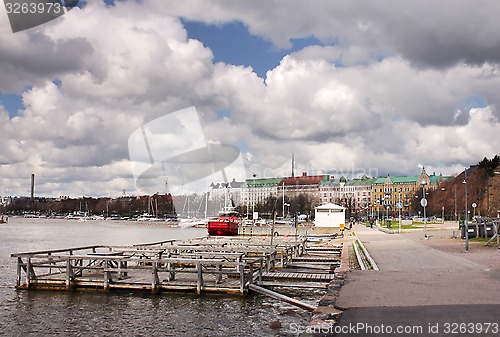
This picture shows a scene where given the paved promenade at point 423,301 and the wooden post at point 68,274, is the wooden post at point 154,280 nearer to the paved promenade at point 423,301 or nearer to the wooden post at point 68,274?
the wooden post at point 68,274

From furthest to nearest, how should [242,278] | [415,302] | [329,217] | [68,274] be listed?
[329,217] < [68,274] < [242,278] < [415,302]

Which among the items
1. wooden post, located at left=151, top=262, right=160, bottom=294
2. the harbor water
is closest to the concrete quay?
the harbor water

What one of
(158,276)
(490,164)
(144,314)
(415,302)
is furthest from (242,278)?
(490,164)

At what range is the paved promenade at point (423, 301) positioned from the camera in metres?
9.47

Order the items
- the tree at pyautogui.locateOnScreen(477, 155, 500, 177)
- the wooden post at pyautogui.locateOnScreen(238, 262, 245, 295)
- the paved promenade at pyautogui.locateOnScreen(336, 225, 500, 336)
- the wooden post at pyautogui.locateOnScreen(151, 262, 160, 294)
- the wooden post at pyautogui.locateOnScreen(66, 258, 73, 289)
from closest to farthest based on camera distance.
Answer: the paved promenade at pyautogui.locateOnScreen(336, 225, 500, 336) → the wooden post at pyautogui.locateOnScreen(238, 262, 245, 295) → the wooden post at pyautogui.locateOnScreen(151, 262, 160, 294) → the wooden post at pyautogui.locateOnScreen(66, 258, 73, 289) → the tree at pyautogui.locateOnScreen(477, 155, 500, 177)

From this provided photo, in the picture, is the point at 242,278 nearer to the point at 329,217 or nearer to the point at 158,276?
the point at 158,276

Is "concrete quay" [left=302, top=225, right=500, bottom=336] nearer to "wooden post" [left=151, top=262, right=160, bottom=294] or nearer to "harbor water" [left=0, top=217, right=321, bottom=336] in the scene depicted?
"harbor water" [left=0, top=217, right=321, bottom=336]

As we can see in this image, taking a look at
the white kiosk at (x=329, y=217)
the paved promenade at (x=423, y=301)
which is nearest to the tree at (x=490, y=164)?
the white kiosk at (x=329, y=217)

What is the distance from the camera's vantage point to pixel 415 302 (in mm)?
12086

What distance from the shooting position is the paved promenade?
9.47 meters

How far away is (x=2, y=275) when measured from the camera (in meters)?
23.7

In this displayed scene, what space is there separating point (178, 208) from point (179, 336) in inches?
6236

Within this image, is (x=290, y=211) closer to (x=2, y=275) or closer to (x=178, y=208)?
(x=178, y=208)

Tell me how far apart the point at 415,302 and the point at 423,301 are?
0.75 feet
